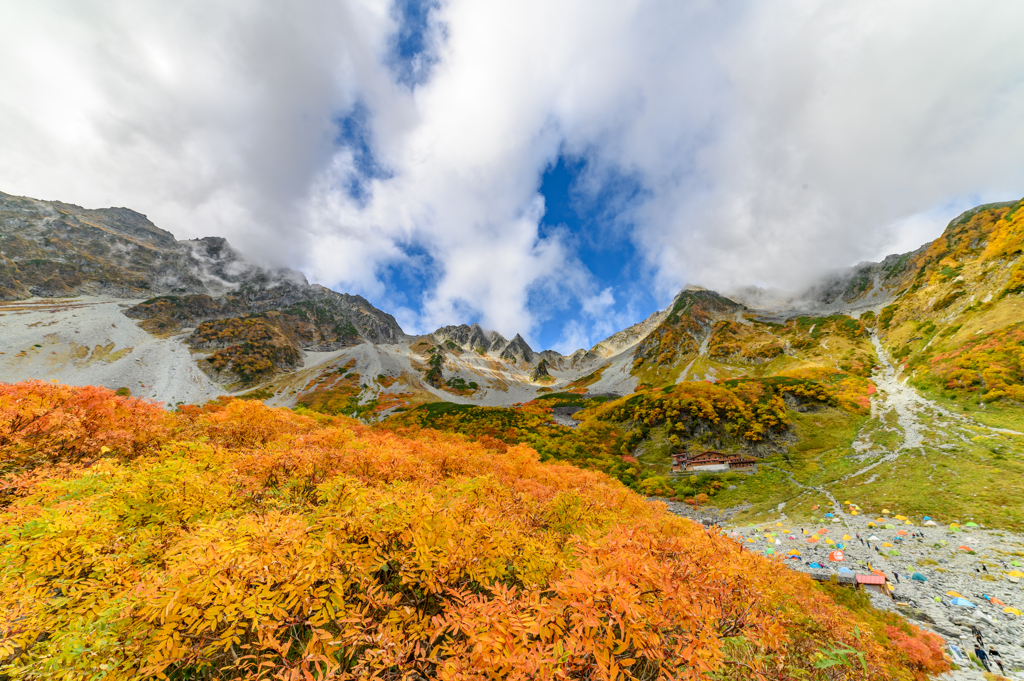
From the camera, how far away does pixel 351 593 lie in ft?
21.3

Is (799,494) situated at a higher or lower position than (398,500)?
higher

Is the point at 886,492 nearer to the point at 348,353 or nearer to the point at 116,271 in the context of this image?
the point at 348,353

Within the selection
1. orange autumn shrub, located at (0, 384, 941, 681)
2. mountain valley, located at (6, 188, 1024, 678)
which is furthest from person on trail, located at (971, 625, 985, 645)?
orange autumn shrub, located at (0, 384, 941, 681)

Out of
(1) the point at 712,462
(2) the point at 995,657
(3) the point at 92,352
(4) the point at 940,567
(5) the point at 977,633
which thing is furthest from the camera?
(3) the point at 92,352

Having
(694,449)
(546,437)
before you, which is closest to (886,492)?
(694,449)

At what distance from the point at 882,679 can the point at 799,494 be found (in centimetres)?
2822

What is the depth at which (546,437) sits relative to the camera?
48.9 metres

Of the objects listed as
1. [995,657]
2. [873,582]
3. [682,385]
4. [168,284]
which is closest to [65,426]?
[995,657]

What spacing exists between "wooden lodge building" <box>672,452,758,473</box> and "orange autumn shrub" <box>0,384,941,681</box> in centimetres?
2844

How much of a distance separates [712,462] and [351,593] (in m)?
43.3

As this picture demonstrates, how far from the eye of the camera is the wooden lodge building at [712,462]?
36938mm

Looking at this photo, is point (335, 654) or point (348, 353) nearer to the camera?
point (335, 654)

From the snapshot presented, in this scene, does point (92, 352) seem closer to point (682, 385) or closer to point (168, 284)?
point (168, 284)

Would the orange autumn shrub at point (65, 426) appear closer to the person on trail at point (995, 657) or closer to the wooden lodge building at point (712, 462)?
the person on trail at point (995, 657)
